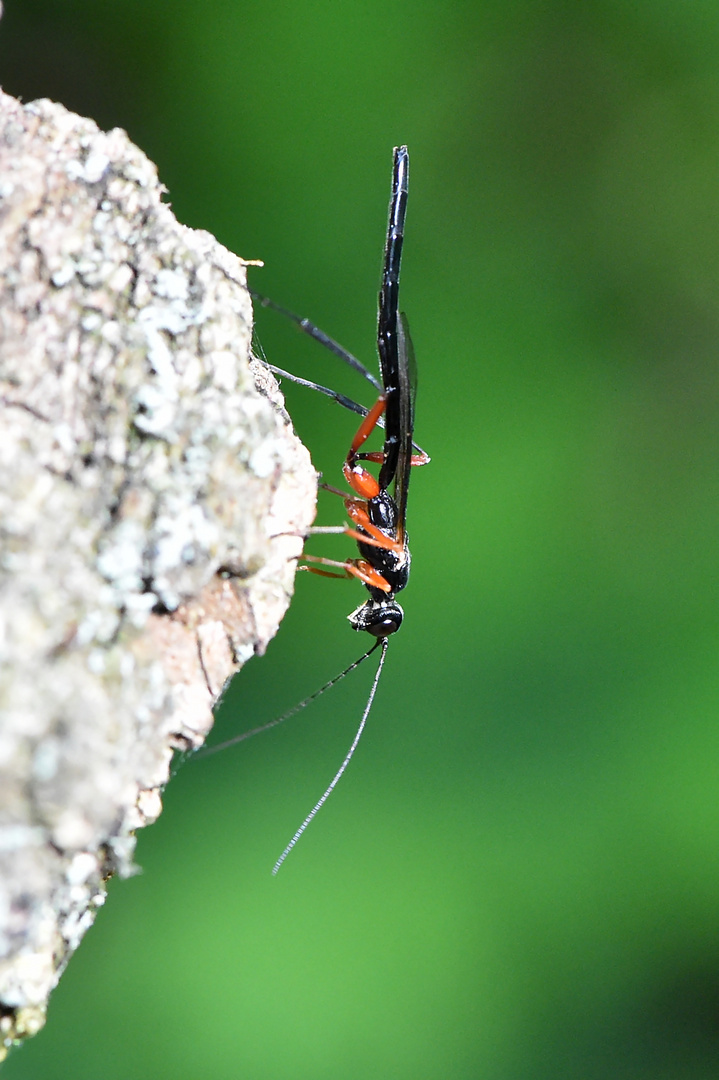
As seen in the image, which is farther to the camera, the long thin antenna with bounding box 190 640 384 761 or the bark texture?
the long thin antenna with bounding box 190 640 384 761

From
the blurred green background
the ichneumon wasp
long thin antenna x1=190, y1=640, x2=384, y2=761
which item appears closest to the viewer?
long thin antenna x1=190, y1=640, x2=384, y2=761

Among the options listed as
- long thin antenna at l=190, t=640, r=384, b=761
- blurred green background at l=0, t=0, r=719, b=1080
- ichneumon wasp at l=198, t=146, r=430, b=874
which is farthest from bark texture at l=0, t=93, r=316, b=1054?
blurred green background at l=0, t=0, r=719, b=1080

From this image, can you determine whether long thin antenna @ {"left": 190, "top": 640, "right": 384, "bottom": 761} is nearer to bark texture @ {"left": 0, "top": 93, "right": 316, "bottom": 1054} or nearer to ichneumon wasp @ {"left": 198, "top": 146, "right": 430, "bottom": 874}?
ichneumon wasp @ {"left": 198, "top": 146, "right": 430, "bottom": 874}

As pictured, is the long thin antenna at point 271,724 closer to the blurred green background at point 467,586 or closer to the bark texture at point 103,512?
the bark texture at point 103,512

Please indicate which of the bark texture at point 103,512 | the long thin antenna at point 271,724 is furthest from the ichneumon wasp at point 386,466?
the bark texture at point 103,512

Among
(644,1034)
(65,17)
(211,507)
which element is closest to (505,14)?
(65,17)

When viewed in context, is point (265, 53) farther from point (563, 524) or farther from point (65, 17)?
point (563, 524)
